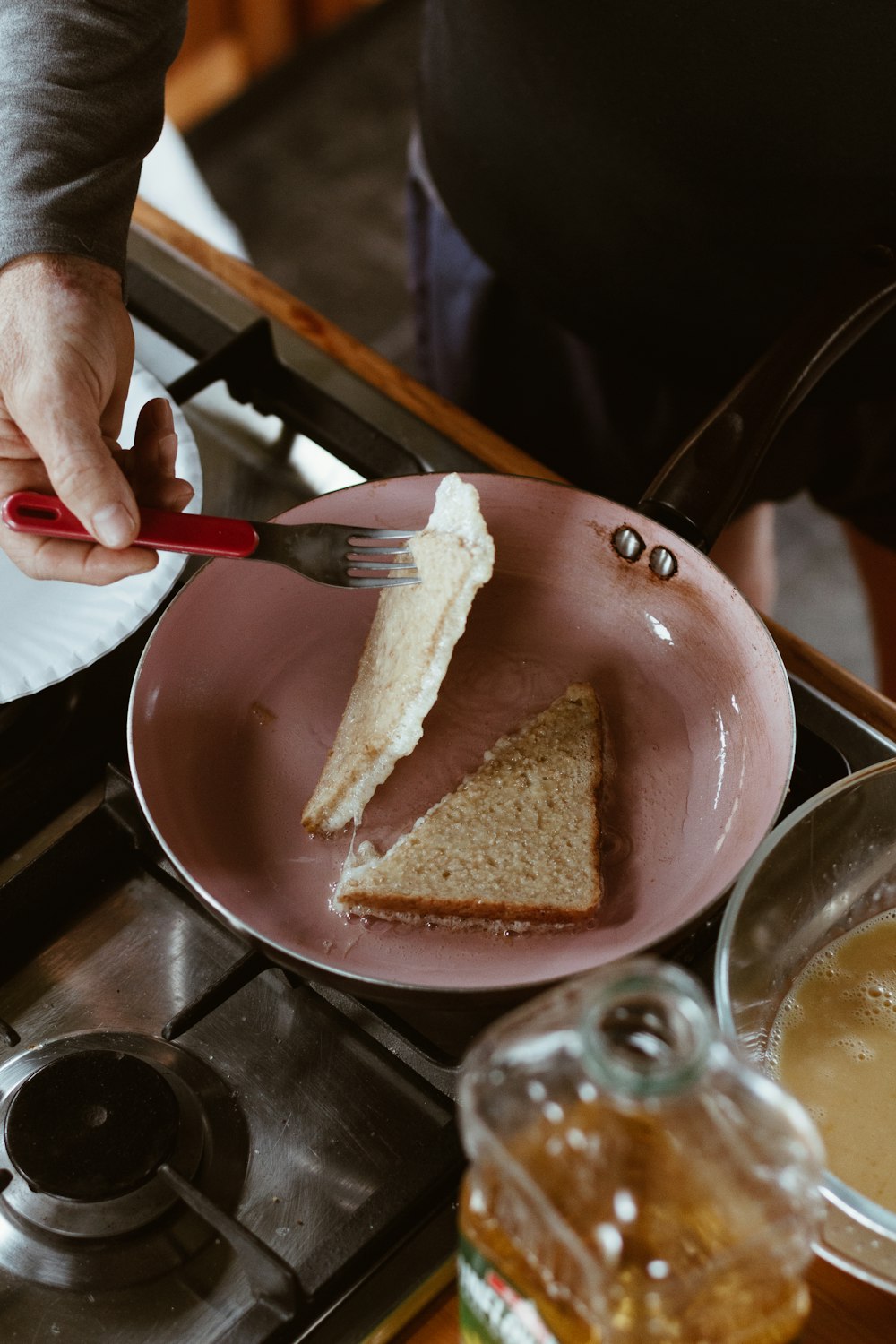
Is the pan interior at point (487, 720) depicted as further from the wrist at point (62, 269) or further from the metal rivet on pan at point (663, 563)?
the wrist at point (62, 269)

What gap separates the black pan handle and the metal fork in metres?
0.16

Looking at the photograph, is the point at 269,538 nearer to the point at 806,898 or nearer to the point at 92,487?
the point at 92,487

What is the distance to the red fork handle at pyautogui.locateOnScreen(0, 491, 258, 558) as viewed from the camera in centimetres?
71

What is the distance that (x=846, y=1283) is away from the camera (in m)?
0.61

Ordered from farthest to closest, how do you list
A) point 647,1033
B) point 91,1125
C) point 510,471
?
point 510,471 → point 91,1125 → point 647,1033

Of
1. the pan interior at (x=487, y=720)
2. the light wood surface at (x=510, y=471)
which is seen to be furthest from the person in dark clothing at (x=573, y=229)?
the light wood surface at (x=510, y=471)

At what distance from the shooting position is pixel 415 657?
0.76 meters

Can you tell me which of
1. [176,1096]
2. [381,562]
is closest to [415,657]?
[381,562]

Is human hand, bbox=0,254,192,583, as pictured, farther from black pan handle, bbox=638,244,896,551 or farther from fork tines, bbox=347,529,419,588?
black pan handle, bbox=638,244,896,551

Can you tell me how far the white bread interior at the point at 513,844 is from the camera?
703 millimetres

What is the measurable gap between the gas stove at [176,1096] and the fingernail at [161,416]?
159mm

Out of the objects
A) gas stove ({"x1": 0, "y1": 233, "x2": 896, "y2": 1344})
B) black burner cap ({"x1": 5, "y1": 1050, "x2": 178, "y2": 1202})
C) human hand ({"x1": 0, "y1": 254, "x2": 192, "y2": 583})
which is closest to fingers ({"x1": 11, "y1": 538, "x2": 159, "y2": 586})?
human hand ({"x1": 0, "y1": 254, "x2": 192, "y2": 583})

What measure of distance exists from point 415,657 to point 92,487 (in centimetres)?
20

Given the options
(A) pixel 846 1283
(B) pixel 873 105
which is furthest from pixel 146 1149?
(B) pixel 873 105
